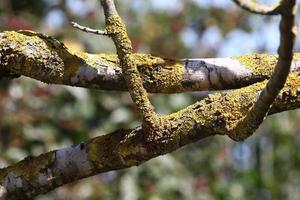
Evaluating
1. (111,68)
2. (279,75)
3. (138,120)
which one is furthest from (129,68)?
(138,120)

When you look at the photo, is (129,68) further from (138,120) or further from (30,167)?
(138,120)

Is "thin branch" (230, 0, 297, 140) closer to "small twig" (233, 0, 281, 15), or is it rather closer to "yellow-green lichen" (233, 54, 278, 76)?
"small twig" (233, 0, 281, 15)

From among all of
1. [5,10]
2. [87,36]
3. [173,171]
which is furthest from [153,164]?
[5,10]

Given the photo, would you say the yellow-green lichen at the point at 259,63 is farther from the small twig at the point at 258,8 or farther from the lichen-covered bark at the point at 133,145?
the small twig at the point at 258,8

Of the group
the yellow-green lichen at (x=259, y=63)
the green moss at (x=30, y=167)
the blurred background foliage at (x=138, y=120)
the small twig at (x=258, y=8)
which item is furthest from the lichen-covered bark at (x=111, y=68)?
the blurred background foliage at (x=138, y=120)

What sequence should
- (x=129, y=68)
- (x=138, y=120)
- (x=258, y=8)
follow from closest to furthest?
(x=258, y=8)
(x=129, y=68)
(x=138, y=120)
